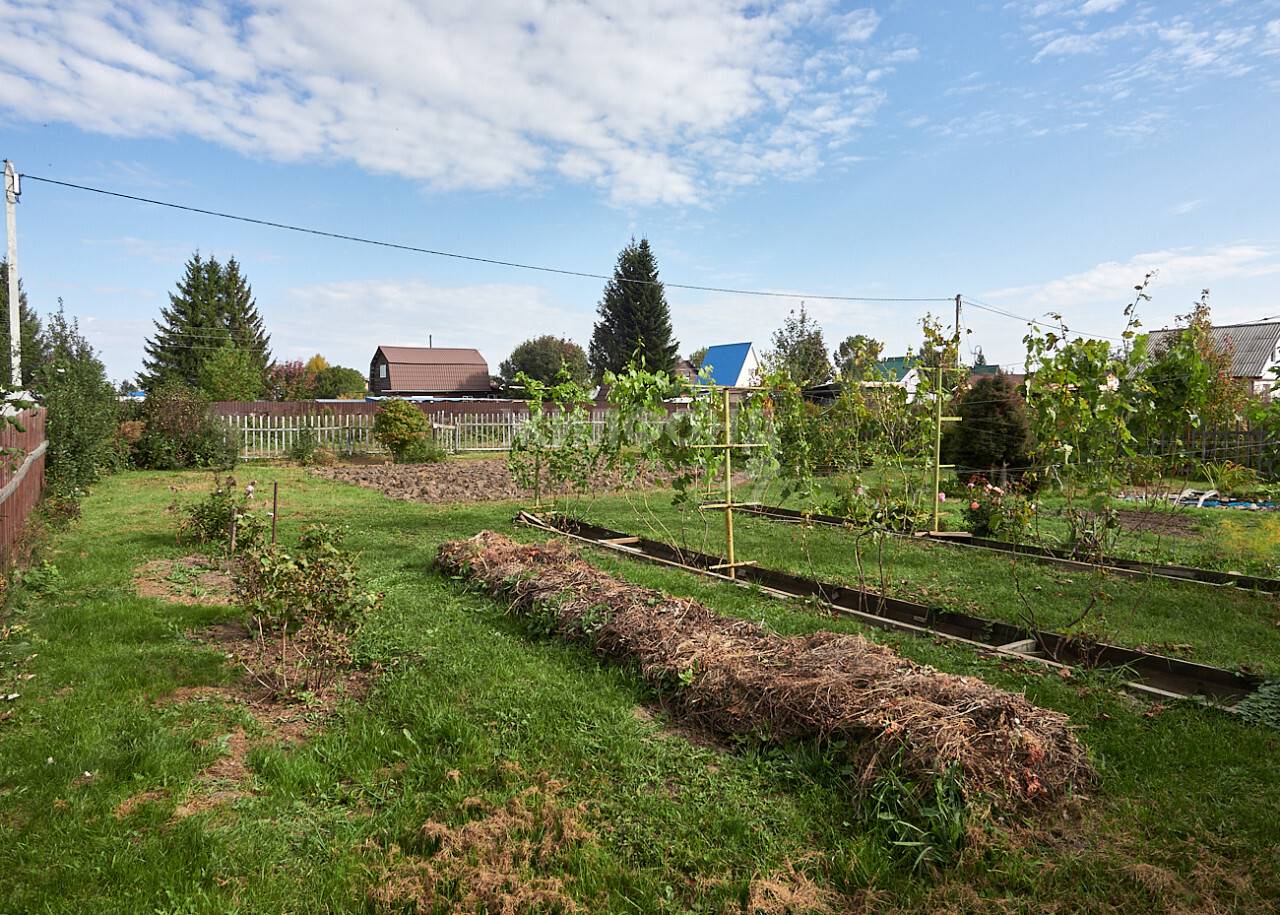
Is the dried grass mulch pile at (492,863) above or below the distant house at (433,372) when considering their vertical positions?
below

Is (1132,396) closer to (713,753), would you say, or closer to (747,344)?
(713,753)

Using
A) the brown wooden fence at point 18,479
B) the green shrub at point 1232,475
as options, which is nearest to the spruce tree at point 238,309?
the brown wooden fence at point 18,479

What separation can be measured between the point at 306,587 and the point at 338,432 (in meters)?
16.5

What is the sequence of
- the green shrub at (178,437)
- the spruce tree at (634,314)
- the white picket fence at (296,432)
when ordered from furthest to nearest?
the spruce tree at (634,314) < the white picket fence at (296,432) < the green shrub at (178,437)

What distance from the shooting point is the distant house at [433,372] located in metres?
50.0

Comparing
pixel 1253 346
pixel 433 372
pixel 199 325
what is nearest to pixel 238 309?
pixel 199 325

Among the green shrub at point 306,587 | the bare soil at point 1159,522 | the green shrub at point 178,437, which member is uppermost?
the green shrub at point 178,437

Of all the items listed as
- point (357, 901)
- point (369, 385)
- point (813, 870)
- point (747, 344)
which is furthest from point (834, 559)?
point (369, 385)

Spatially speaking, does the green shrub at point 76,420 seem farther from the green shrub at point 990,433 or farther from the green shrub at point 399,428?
the green shrub at point 990,433

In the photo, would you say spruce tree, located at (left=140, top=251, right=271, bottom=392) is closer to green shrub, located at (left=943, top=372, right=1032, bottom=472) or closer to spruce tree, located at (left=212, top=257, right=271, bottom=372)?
spruce tree, located at (left=212, top=257, right=271, bottom=372)

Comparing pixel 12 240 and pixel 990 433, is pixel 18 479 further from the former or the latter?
pixel 990 433

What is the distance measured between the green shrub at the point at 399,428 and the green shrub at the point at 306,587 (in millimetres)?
13536

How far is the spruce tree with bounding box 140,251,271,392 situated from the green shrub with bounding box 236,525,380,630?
44.8m

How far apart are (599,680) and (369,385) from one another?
58.8 meters
